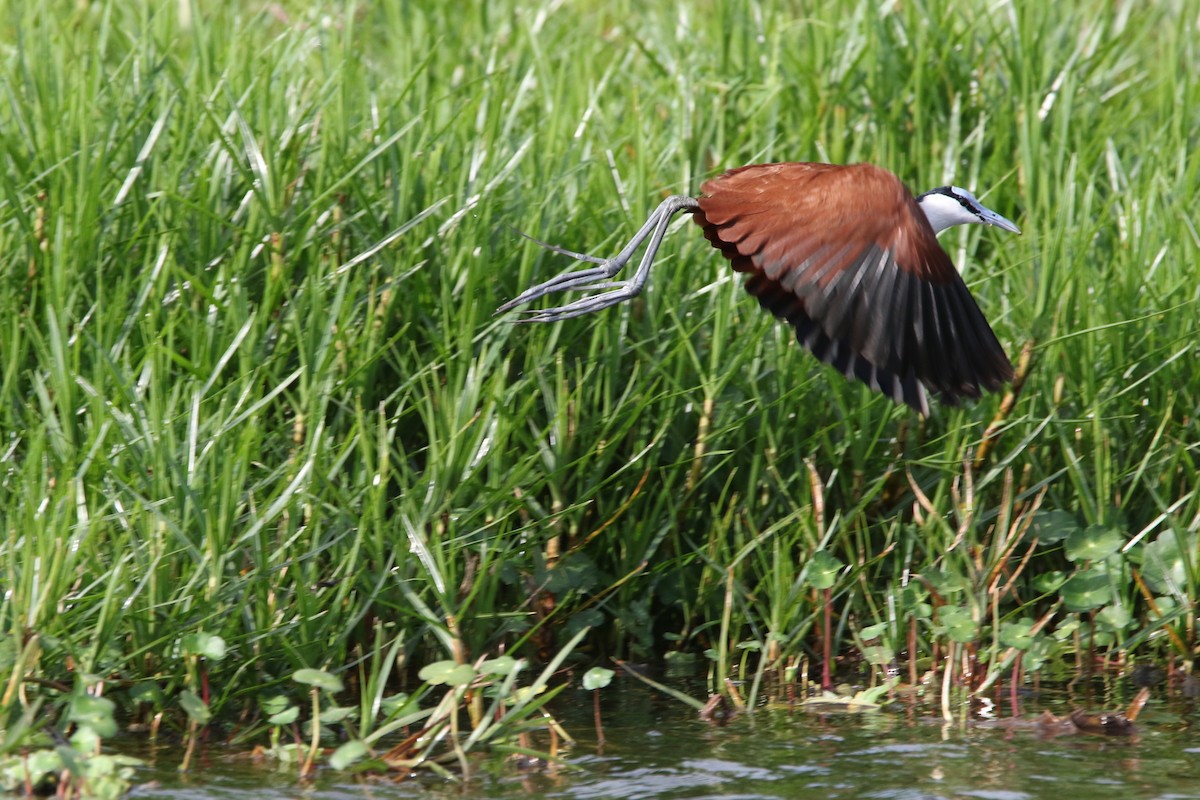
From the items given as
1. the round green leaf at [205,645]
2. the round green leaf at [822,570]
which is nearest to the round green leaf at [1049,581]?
the round green leaf at [822,570]

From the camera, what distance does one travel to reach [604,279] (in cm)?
362

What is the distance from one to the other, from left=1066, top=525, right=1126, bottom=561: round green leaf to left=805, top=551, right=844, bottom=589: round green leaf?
0.56 metres

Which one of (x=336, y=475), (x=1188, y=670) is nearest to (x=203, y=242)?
(x=336, y=475)

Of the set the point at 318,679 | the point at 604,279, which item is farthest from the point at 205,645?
the point at 604,279

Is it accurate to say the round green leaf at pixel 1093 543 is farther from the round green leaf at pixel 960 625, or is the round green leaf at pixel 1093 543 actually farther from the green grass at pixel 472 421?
the round green leaf at pixel 960 625

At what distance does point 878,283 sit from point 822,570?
63 centimetres

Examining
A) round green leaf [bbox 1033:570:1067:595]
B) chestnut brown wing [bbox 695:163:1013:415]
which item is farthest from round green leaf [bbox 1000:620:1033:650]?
chestnut brown wing [bbox 695:163:1013:415]

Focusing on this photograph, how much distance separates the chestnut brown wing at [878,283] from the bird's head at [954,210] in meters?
0.51

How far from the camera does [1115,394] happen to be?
11.9ft

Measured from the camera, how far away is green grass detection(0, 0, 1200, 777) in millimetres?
3025

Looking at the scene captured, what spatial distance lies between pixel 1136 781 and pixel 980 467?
99 centimetres

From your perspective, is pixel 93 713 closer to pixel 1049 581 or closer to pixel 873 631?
pixel 873 631

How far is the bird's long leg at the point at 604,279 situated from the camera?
3.41 meters

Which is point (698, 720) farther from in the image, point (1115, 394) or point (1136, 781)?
point (1115, 394)
